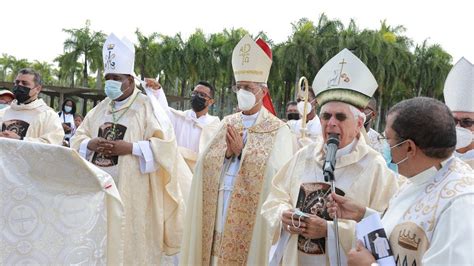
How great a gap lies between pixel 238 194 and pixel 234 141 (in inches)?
18.2

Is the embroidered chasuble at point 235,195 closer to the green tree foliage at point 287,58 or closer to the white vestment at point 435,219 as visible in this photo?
the white vestment at point 435,219

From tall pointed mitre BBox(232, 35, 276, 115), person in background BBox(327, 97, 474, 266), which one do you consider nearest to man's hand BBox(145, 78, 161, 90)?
tall pointed mitre BBox(232, 35, 276, 115)

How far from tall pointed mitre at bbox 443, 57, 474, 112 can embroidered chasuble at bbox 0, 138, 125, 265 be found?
7.79ft

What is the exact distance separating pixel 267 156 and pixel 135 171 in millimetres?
1483

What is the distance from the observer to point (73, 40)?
165 feet

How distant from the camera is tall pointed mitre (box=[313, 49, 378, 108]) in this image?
366 cm

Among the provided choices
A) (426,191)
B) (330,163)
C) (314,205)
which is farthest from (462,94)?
(426,191)

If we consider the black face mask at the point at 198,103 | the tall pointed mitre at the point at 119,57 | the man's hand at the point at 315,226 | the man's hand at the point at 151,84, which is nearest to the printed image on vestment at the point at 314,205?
the man's hand at the point at 315,226

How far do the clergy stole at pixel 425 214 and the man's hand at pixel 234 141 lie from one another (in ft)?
8.60

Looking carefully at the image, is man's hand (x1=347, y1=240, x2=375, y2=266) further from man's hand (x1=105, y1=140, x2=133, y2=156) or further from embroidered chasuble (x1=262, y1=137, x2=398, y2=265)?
man's hand (x1=105, y1=140, x2=133, y2=156)

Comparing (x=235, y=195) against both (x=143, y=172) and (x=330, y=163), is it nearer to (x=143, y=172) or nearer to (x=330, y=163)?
(x=143, y=172)

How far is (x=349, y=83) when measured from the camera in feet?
12.0

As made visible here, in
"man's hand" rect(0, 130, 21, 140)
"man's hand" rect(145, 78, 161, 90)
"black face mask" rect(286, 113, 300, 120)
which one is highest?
"man's hand" rect(145, 78, 161, 90)

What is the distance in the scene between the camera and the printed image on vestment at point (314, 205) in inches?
139
